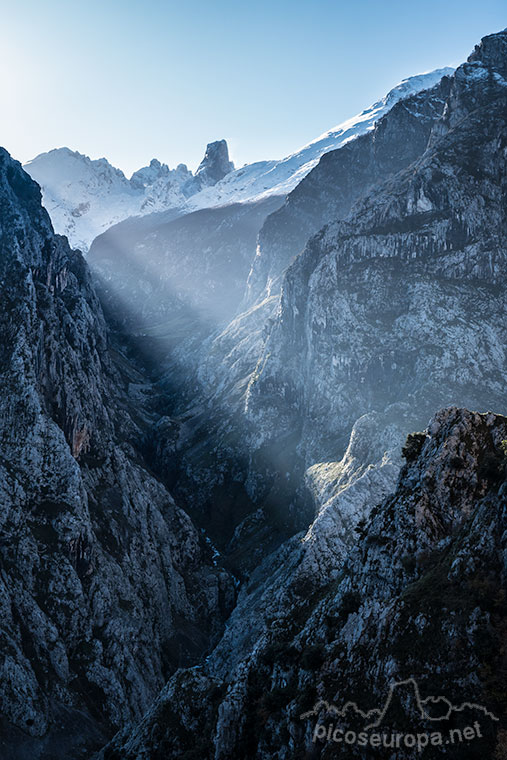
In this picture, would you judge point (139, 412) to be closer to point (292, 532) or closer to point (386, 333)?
point (292, 532)

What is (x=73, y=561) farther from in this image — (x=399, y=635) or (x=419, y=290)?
(x=419, y=290)

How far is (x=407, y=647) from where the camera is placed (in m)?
29.8

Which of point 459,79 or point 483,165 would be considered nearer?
point 483,165

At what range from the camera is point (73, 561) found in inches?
3314

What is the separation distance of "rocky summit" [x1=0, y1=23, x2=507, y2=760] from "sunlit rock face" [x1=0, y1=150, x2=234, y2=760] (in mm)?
414

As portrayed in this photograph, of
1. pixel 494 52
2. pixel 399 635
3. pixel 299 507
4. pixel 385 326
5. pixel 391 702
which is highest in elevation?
pixel 494 52

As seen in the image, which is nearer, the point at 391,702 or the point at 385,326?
the point at 391,702

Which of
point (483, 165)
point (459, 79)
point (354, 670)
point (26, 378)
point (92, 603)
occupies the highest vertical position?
point (459, 79)

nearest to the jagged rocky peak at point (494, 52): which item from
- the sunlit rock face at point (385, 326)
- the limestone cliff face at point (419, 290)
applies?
the sunlit rock face at point (385, 326)

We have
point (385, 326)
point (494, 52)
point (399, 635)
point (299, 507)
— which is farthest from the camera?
point (494, 52)

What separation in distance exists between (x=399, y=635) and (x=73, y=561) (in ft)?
224

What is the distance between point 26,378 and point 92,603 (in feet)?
140

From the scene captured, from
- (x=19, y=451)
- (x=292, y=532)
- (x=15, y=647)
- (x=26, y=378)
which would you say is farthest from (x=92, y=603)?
(x=292, y=532)

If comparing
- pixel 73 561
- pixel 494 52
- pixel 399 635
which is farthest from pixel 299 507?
pixel 494 52
